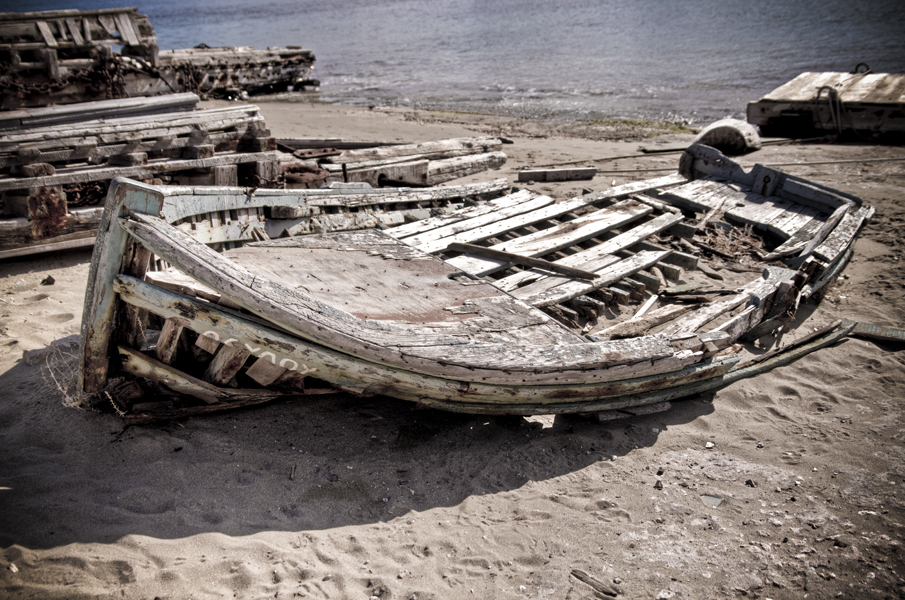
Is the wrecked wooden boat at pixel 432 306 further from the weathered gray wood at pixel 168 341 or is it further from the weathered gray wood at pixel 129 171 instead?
the weathered gray wood at pixel 129 171

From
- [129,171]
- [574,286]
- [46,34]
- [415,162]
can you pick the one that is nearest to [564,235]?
[574,286]

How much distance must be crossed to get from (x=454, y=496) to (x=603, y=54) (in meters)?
27.8

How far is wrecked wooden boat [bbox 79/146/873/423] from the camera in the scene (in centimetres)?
262

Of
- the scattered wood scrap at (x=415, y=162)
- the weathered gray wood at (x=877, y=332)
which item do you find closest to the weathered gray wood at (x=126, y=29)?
the scattered wood scrap at (x=415, y=162)

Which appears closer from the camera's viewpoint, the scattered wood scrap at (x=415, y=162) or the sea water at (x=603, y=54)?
the scattered wood scrap at (x=415, y=162)

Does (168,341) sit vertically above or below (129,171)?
below

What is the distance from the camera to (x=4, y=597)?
6.82ft

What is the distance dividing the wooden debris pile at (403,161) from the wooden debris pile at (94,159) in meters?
0.75

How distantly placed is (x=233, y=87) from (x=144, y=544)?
1725 centimetres

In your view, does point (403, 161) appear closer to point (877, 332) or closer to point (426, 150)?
point (426, 150)

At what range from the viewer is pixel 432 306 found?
3299 millimetres

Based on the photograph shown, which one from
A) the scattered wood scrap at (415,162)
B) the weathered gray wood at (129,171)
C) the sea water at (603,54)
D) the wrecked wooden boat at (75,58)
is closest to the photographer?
the weathered gray wood at (129,171)

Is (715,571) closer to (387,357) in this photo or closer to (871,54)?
(387,357)

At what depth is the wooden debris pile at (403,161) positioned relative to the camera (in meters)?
6.48
